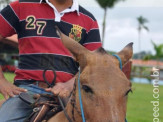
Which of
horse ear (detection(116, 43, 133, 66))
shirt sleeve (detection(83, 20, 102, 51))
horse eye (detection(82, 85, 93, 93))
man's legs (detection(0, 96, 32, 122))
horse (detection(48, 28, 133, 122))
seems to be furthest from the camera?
shirt sleeve (detection(83, 20, 102, 51))

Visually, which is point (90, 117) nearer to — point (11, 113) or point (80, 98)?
point (80, 98)

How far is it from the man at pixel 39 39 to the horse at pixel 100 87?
1.01 meters

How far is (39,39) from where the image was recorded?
5.01m

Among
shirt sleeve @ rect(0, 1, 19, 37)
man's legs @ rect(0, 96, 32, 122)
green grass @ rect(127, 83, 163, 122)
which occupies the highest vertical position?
shirt sleeve @ rect(0, 1, 19, 37)

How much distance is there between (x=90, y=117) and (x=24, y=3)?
A: 229 cm

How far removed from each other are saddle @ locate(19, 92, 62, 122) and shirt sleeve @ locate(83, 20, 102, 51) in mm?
1134

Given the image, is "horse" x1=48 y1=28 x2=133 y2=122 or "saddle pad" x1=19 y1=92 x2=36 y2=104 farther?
"saddle pad" x1=19 y1=92 x2=36 y2=104

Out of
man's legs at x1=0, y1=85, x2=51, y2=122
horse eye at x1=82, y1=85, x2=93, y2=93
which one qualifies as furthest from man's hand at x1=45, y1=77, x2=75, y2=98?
horse eye at x1=82, y1=85, x2=93, y2=93

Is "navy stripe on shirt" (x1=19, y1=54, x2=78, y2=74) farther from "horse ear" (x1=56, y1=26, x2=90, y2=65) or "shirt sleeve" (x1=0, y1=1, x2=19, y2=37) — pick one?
"horse ear" (x1=56, y1=26, x2=90, y2=65)

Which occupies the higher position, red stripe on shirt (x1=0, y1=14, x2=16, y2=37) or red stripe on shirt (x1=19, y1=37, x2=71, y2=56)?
red stripe on shirt (x1=0, y1=14, x2=16, y2=37)

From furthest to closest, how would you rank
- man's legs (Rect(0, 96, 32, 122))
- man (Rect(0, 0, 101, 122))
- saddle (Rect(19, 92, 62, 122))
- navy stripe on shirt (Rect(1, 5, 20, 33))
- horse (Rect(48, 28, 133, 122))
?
navy stripe on shirt (Rect(1, 5, 20, 33)) < man (Rect(0, 0, 101, 122)) < man's legs (Rect(0, 96, 32, 122)) < saddle (Rect(19, 92, 62, 122)) < horse (Rect(48, 28, 133, 122))

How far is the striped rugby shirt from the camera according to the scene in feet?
16.3

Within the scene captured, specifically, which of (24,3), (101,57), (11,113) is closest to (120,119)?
(101,57)

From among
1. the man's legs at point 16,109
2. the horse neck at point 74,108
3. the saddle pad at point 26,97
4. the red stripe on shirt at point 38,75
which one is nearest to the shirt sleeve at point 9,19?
the red stripe on shirt at point 38,75
